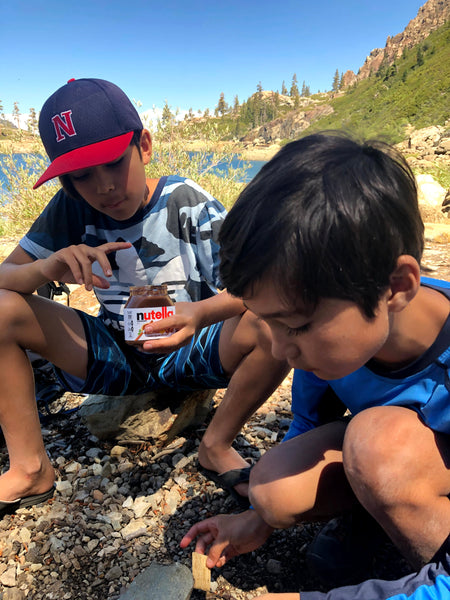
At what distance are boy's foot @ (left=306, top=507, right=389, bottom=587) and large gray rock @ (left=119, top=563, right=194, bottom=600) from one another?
0.42 m

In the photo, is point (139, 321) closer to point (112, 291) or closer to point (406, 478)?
point (112, 291)

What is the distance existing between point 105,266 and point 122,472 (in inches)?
41.3

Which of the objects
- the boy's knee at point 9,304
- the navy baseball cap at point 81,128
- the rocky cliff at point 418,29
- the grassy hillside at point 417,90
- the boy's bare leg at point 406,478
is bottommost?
the boy's bare leg at point 406,478

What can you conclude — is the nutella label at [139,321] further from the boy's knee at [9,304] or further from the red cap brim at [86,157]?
the red cap brim at [86,157]

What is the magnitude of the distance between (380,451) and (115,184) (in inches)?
55.9

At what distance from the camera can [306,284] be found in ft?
3.19

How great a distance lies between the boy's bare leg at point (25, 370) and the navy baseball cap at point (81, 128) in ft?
1.75

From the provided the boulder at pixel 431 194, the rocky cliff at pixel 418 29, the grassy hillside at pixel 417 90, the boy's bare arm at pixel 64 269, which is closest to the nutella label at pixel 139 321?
the boy's bare arm at pixel 64 269

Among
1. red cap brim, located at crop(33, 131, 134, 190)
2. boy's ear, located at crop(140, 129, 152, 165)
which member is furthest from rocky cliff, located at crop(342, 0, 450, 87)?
red cap brim, located at crop(33, 131, 134, 190)

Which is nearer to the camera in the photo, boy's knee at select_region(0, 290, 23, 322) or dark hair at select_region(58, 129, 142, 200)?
boy's knee at select_region(0, 290, 23, 322)

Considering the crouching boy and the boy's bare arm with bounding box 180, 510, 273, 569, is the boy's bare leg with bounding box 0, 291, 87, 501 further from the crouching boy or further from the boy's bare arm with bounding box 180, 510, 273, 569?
the crouching boy

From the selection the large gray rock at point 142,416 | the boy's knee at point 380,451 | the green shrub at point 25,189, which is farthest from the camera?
the green shrub at point 25,189

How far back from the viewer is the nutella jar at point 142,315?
1.58m

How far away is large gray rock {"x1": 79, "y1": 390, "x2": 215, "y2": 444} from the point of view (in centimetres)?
222
